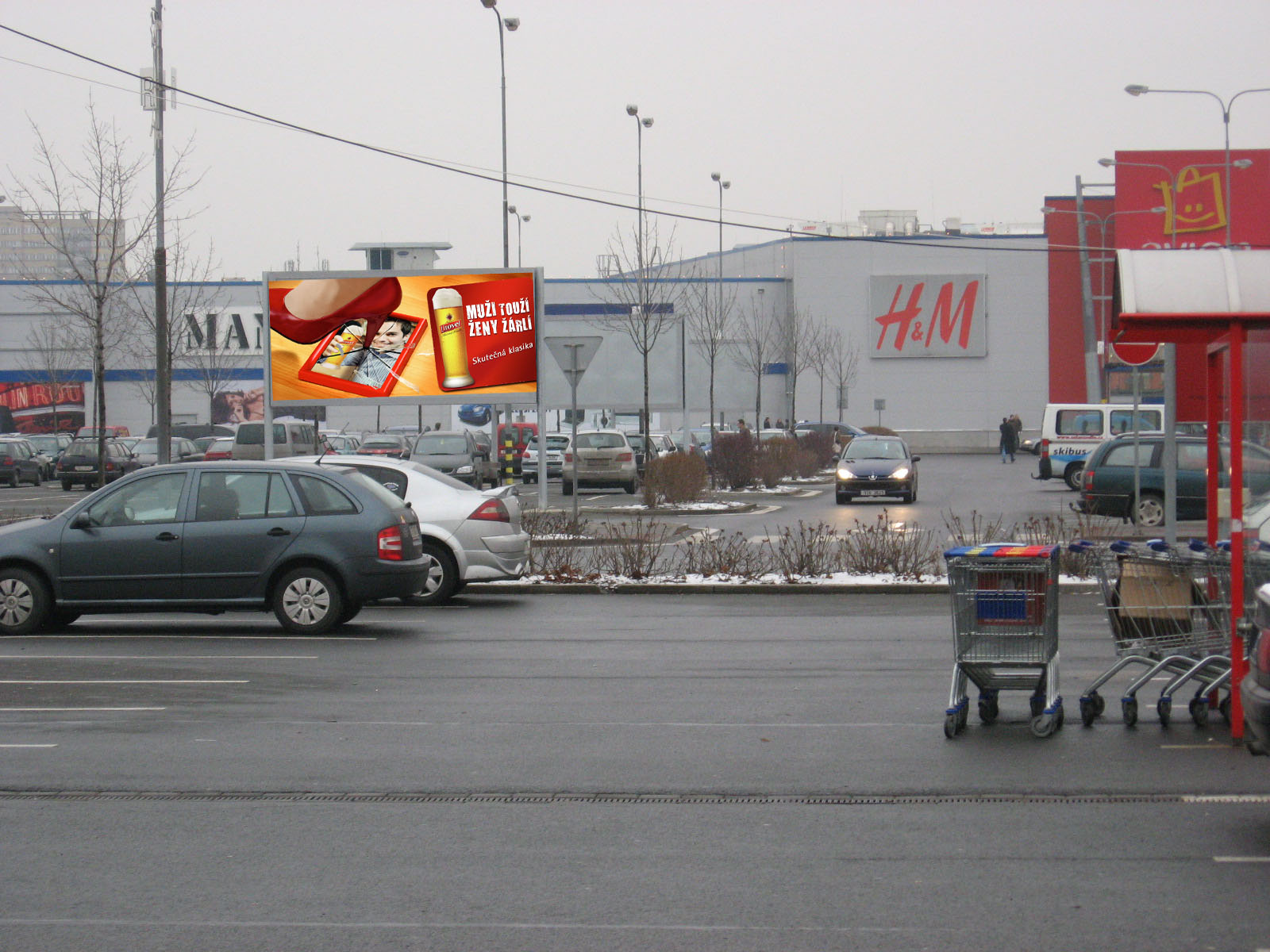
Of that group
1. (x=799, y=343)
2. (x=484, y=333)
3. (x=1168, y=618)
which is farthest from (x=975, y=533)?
(x=799, y=343)

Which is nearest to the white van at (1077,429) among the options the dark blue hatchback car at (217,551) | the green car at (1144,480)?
the green car at (1144,480)

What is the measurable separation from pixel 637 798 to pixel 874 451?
2748 cm

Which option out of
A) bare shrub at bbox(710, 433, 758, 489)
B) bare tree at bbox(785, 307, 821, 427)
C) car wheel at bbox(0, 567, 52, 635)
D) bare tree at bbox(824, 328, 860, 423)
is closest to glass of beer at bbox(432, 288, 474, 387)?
bare shrub at bbox(710, 433, 758, 489)

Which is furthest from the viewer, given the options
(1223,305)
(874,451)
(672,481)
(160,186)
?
(874,451)

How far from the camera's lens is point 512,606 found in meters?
15.4

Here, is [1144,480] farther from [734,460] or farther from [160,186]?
[160,186]

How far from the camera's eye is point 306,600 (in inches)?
515

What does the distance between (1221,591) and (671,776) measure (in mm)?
3317

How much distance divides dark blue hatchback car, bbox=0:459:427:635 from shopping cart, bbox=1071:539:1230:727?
6471 millimetres

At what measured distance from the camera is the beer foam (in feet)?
86.4

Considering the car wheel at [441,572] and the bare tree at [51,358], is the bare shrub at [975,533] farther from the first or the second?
the bare tree at [51,358]

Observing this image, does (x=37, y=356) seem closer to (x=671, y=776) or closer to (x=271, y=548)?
(x=271, y=548)

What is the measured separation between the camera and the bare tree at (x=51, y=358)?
6550cm

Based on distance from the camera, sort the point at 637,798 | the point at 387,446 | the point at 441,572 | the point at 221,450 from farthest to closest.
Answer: the point at 221,450 → the point at 387,446 → the point at 441,572 → the point at 637,798
